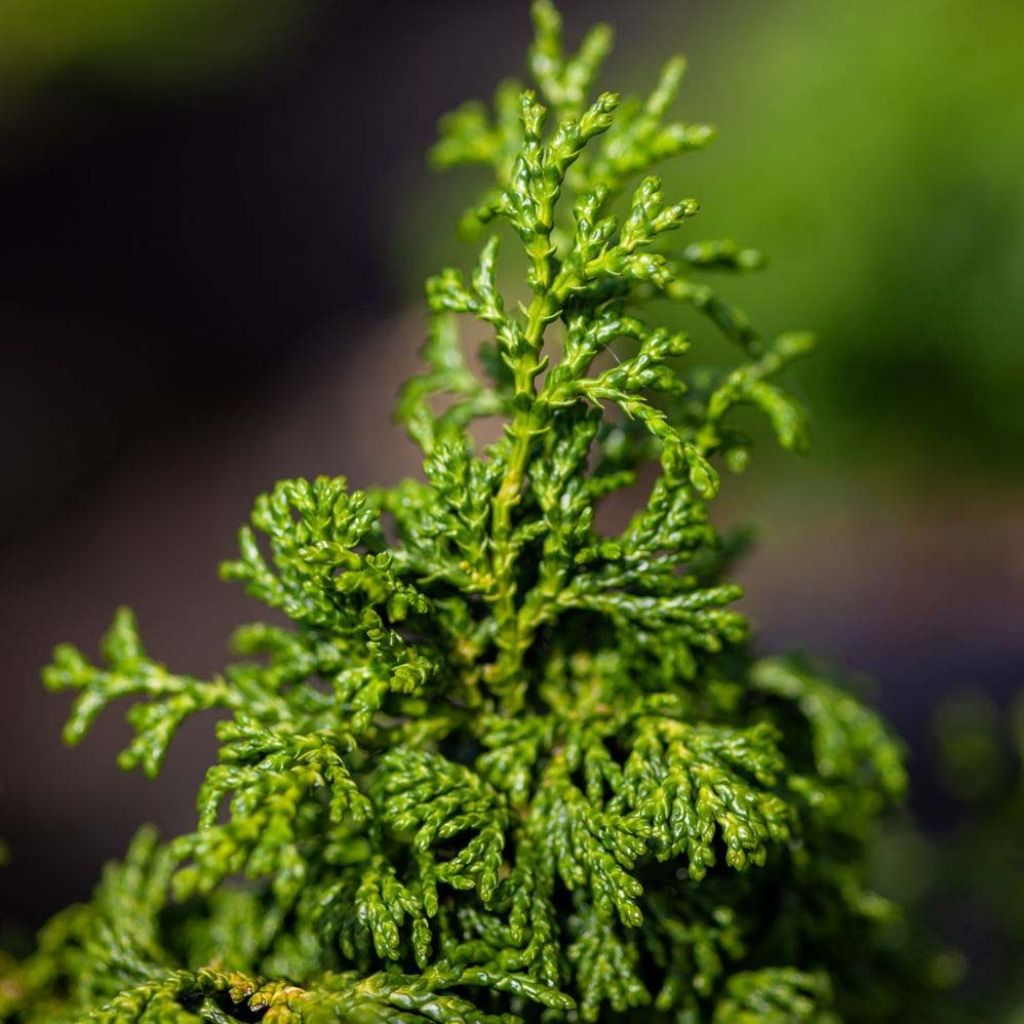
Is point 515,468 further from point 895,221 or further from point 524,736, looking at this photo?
point 895,221

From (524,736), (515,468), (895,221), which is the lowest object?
(524,736)

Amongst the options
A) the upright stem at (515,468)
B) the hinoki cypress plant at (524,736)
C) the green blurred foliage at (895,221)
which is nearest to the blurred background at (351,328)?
the green blurred foliage at (895,221)

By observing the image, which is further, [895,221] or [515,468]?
[895,221]

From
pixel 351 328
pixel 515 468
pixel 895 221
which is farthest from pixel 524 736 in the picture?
pixel 351 328

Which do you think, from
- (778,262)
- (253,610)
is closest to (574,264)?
(778,262)

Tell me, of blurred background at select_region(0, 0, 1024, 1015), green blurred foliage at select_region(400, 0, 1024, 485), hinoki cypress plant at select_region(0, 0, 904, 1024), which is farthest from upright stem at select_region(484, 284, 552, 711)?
green blurred foliage at select_region(400, 0, 1024, 485)

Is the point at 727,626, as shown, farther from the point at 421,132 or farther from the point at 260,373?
the point at 421,132
